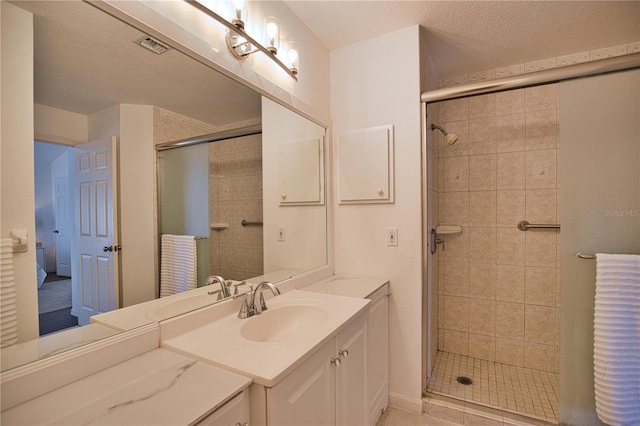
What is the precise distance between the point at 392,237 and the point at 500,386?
1319 mm

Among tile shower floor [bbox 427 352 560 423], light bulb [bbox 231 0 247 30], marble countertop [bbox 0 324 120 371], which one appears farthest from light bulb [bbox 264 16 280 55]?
tile shower floor [bbox 427 352 560 423]

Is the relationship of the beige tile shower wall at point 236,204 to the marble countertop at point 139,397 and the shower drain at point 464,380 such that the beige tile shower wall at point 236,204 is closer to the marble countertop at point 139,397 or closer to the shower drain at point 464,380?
the marble countertop at point 139,397

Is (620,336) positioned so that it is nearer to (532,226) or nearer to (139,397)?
(532,226)

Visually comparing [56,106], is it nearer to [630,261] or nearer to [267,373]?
[267,373]

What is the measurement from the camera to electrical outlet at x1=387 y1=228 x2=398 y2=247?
72.3 inches

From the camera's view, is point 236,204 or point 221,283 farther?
point 236,204

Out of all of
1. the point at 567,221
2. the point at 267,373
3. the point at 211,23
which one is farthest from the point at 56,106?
the point at 567,221

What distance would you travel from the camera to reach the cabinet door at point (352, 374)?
1.16 m

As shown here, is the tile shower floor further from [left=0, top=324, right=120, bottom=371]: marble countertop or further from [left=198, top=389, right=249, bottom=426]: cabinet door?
[left=0, top=324, right=120, bottom=371]: marble countertop

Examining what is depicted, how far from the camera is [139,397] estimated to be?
687mm

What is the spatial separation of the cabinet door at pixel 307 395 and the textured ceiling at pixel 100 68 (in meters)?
1.00

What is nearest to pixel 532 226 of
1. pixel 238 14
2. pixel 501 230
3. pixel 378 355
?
pixel 501 230

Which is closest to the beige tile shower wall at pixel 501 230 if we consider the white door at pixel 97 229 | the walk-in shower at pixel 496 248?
the walk-in shower at pixel 496 248

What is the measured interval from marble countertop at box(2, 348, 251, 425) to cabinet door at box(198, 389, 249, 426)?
0.02 meters
